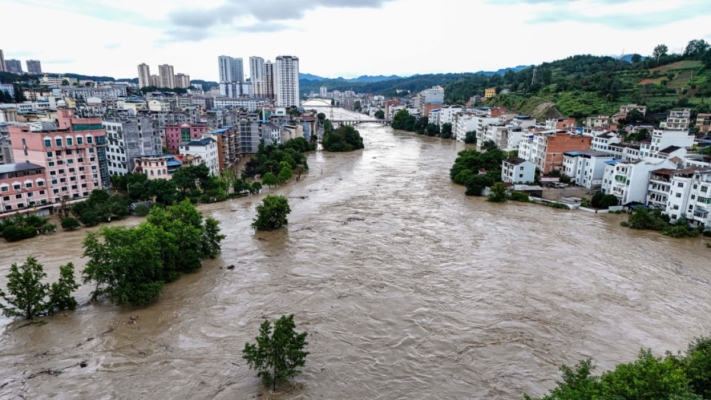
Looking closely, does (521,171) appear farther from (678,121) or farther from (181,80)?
(181,80)

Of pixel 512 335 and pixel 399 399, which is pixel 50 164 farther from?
pixel 512 335

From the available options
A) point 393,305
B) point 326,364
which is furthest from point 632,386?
point 393,305

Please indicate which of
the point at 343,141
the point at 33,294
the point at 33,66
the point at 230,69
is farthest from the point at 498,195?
the point at 33,66

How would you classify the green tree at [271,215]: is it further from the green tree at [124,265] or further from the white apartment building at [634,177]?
the white apartment building at [634,177]

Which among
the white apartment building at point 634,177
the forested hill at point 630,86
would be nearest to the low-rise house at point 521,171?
the white apartment building at point 634,177

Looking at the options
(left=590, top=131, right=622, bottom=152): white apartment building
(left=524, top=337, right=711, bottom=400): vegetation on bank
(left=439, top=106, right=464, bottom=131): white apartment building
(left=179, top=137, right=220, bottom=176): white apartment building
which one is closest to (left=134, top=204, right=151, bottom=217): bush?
(left=179, top=137, right=220, bottom=176): white apartment building

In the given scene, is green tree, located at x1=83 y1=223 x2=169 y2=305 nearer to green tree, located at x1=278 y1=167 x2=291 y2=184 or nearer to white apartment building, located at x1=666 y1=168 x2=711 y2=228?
green tree, located at x1=278 y1=167 x2=291 y2=184
